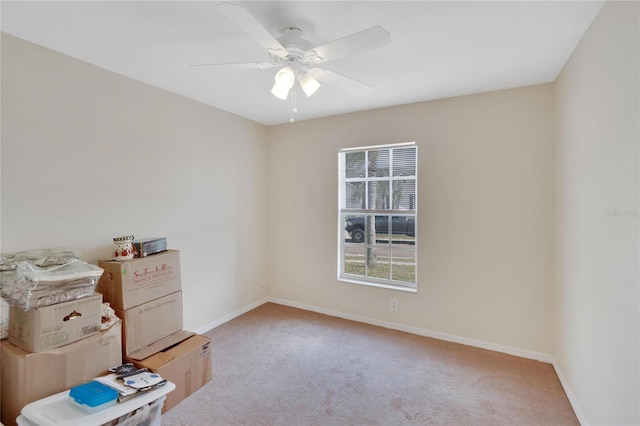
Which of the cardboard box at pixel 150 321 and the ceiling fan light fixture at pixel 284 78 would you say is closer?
the ceiling fan light fixture at pixel 284 78

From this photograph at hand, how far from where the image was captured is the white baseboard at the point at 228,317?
10.5 feet

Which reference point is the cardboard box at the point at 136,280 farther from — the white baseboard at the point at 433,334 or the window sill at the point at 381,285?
the window sill at the point at 381,285

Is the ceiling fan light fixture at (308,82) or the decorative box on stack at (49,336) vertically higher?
the ceiling fan light fixture at (308,82)

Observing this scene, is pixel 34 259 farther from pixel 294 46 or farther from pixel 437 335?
pixel 437 335

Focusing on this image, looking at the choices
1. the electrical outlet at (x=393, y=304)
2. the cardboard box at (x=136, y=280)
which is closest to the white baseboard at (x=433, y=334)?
the electrical outlet at (x=393, y=304)

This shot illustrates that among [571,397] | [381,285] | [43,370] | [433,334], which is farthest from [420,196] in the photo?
[43,370]

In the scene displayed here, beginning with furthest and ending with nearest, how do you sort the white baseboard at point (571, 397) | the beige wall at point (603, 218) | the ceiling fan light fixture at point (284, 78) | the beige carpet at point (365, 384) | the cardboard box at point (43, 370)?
the beige carpet at point (365, 384) → the white baseboard at point (571, 397) → the ceiling fan light fixture at point (284, 78) → the cardboard box at point (43, 370) → the beige wall at point (603, 218)

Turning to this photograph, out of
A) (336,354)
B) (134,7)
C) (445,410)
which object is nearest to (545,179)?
(445,410)

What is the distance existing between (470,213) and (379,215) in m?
0.98

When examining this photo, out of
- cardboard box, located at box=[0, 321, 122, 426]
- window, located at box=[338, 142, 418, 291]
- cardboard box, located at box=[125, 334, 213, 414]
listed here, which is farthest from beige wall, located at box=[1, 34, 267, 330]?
window, located at box=[338, 142, 418, 291]

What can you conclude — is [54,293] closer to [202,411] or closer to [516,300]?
[202,411]

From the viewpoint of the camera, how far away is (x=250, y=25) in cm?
135

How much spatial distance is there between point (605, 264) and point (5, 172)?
11.8 feet

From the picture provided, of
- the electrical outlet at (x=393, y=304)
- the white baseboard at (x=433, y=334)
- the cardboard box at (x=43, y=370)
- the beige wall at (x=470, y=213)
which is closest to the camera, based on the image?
the cardboard box at (x=43, y=370)
